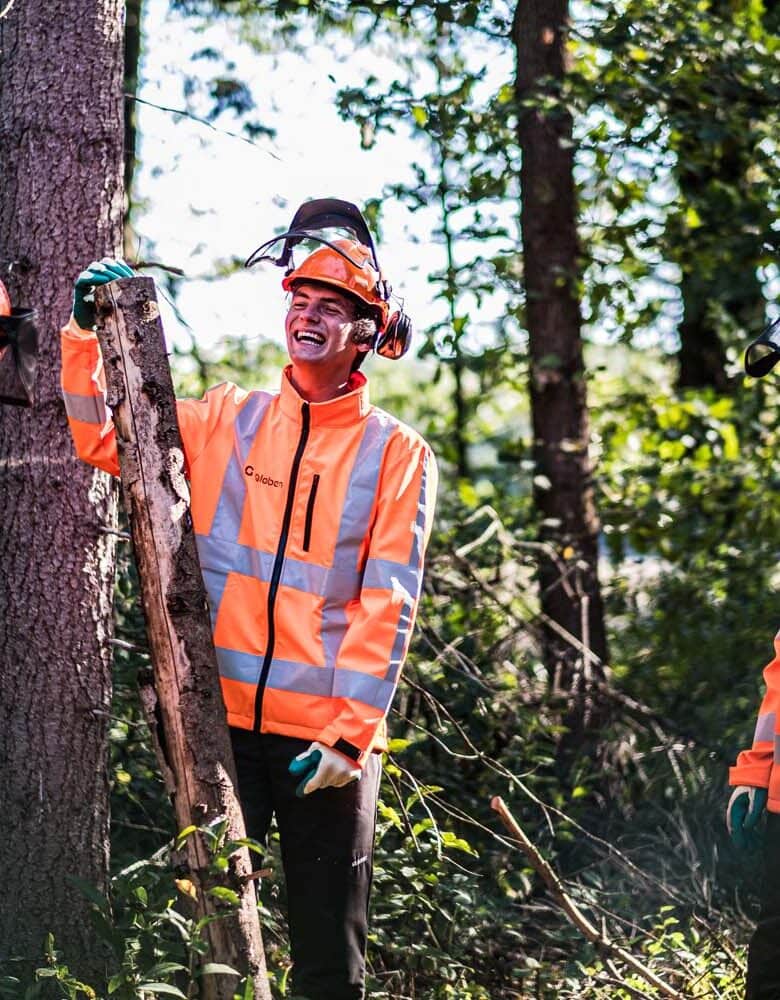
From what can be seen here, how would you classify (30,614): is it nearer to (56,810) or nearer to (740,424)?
(56,810)

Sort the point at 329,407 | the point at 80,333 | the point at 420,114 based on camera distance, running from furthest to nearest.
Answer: the point at 420,114, the point at 329,407, the point at 80,333

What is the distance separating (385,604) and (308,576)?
0.22 m

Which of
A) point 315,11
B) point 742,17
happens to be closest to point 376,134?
point 315,11

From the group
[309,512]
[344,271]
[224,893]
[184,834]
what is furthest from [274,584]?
[344,271]

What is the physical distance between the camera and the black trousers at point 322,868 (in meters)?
3.06

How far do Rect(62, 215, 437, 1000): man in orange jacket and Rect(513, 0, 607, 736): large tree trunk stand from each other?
323 centimetres

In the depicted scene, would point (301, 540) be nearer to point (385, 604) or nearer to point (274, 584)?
point (274, 584)

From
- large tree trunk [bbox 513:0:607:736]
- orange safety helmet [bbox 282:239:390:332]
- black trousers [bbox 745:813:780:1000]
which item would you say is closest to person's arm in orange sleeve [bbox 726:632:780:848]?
black trousers [bbox 745:813:780:1000]

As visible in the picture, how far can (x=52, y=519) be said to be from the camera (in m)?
3.60

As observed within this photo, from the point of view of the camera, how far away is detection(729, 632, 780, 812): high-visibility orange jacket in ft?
10.6

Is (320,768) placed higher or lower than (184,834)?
higher

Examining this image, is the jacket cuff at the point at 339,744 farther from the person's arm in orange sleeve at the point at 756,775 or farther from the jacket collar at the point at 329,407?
the person's arm in orange sleeve at the point at 756,775

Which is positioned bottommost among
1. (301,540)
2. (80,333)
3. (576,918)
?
(576,918)

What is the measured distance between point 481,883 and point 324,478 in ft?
7.25
